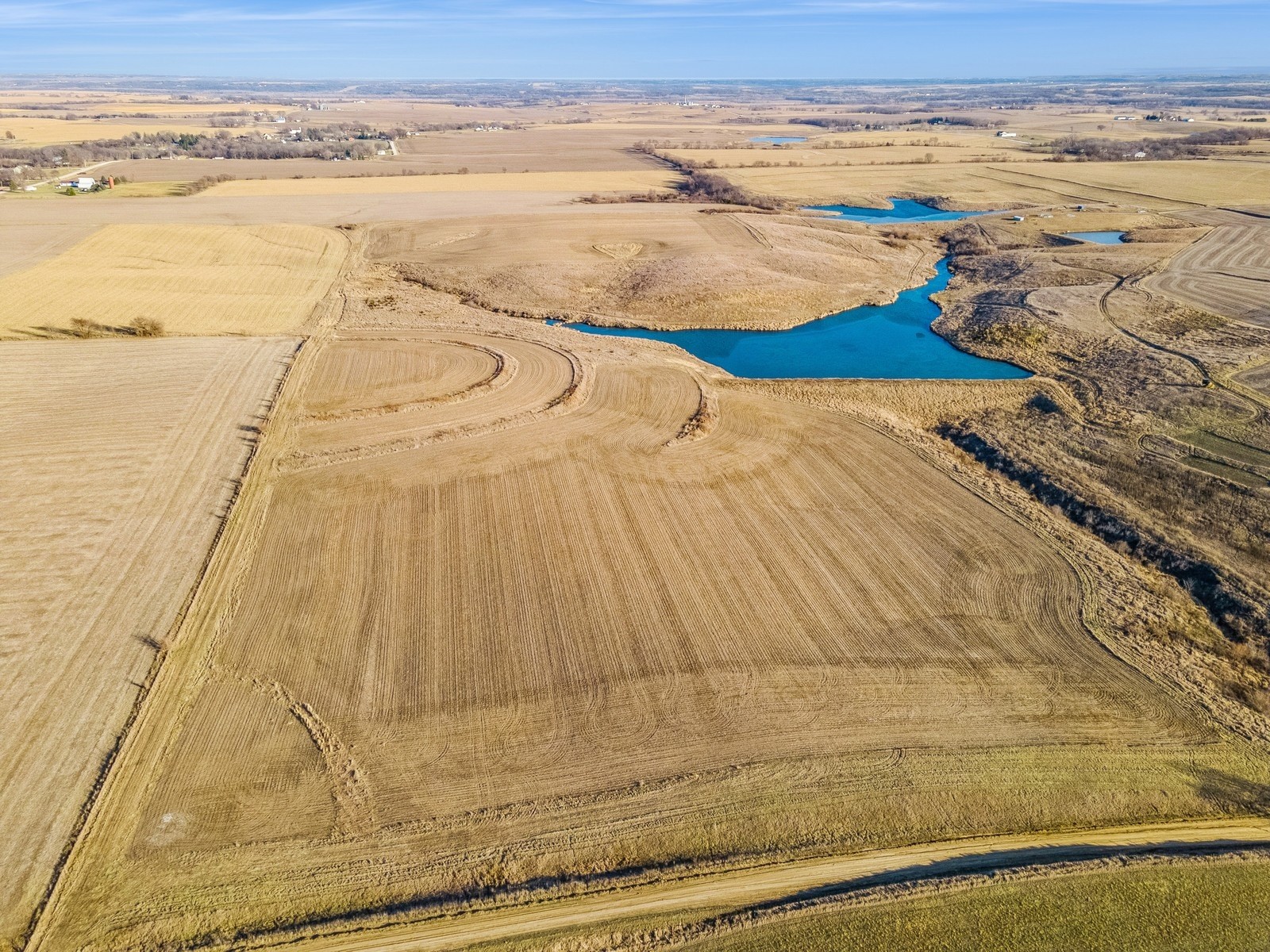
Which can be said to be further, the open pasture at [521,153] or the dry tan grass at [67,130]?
the dry tan grass at [67,130]

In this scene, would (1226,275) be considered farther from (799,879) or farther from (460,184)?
(460,184)

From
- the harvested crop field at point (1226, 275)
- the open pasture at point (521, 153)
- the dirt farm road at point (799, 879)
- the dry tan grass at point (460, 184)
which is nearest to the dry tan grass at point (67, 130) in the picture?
the open pasture at point (521, 153)

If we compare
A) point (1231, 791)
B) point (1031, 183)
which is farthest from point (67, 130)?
point (1231, 791)

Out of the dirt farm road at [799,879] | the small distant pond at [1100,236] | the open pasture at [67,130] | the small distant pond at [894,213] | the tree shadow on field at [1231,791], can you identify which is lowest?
the dirt farm road at [799,879]

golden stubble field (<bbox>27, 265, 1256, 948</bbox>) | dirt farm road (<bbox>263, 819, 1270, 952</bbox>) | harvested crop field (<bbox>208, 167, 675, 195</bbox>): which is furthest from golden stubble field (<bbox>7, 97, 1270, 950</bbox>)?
harvested crop field (<bbox>208, 167, 675, 195</bbox>)

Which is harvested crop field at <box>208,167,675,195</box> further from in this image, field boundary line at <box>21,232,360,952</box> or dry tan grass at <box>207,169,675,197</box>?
field boundary line at <box>21,232,360,952</box>

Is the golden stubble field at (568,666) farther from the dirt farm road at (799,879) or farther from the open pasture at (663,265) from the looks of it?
the open pasture at (663,265)

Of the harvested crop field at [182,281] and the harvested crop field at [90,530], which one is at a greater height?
the harvested crop field at [182,281]
